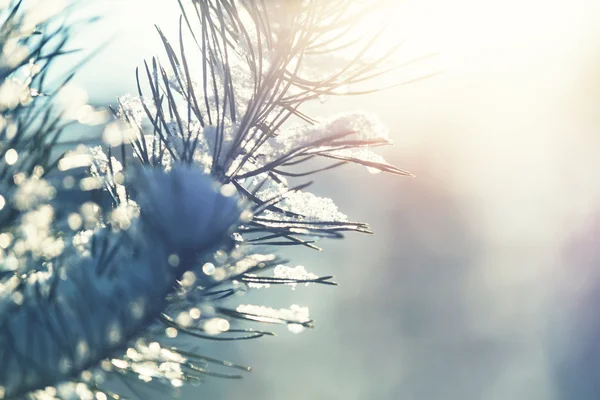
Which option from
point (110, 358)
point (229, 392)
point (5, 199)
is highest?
point (5, 199)

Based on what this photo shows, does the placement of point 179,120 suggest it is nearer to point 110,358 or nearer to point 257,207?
point 257,207

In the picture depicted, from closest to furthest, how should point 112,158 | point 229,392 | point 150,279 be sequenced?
point 150,279 < point 112,158 < point 229,392

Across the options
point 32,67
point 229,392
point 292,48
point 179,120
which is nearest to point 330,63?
point 292,48

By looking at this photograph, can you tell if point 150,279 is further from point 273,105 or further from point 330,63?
point 330,63

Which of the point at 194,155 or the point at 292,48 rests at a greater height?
the point at 292,48

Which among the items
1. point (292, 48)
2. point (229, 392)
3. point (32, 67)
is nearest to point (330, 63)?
point (292, 48)

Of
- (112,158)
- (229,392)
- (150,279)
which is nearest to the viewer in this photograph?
(150,279)

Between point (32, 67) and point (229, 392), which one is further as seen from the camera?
point (229, 392)
